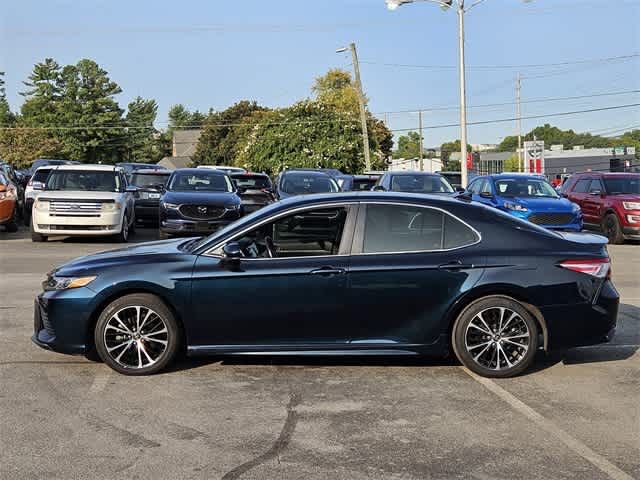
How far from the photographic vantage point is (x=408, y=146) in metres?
180

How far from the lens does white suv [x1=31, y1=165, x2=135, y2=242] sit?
16266mm

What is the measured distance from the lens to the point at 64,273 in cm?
627

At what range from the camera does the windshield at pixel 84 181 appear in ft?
55.8

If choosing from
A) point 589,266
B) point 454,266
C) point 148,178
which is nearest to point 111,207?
point 148,178

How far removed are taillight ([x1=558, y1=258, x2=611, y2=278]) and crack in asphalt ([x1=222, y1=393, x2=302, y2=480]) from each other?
2.45 m

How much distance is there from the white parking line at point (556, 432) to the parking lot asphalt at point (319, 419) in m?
0.01

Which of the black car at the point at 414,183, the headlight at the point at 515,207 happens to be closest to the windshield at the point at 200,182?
the black car at the point at 414,183

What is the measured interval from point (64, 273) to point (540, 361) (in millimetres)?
4176

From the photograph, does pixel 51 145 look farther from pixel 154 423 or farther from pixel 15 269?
pixel 154 423

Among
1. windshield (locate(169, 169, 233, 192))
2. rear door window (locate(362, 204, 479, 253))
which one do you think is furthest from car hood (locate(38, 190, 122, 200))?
rear door window (locate(362, 204, 479, 253))

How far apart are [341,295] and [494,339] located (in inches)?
51.3

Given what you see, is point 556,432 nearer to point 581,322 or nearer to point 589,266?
point 581,322

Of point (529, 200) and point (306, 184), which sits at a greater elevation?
point (306, 184)

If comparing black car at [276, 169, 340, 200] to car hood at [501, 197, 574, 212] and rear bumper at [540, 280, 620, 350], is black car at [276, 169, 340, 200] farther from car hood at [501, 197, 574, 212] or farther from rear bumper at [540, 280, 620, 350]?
rear bumper at [540, 280, 620, 350]
